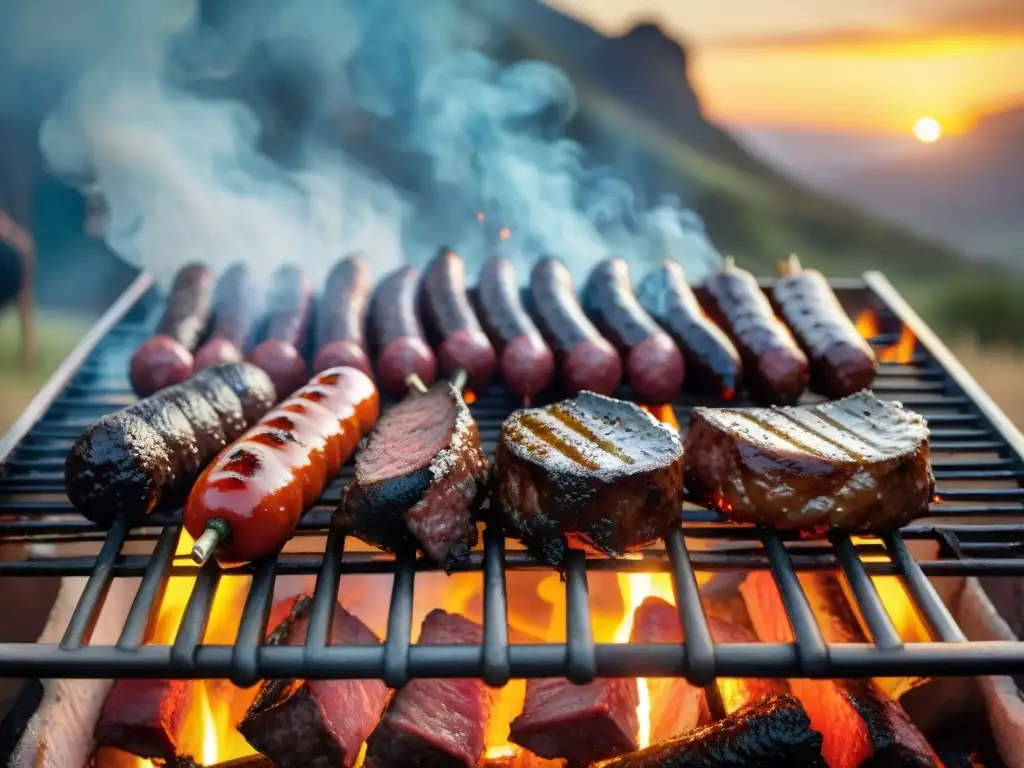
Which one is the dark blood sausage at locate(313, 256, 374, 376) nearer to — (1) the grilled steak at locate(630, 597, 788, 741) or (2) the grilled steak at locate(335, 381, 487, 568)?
(2) the grilled steak at locate(335, 381, 487, 568)

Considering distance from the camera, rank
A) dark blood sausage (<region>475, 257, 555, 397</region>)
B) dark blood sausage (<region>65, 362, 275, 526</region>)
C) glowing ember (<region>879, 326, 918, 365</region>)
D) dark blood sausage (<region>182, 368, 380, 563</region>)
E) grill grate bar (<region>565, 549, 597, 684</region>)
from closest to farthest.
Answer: grill grate bar (<region>565, 549, 597, 684</region>), dark blood sausage (<region>182, 368, 380, 563</region>), dark blood sausage (<region>65, 362, 275, 526</region>), dark blood sausage (<region>475, 257, 555, 397</region>), glowing ember (<region>879, 326, 918, 365</region>)

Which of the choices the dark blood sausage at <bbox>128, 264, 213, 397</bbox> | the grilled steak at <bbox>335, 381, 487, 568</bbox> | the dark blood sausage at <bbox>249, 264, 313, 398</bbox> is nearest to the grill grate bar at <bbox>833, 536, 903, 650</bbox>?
the grilled steak at <bbox>335, 381, 487, 568</bbox>

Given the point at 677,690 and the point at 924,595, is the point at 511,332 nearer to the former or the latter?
the point at 677,690

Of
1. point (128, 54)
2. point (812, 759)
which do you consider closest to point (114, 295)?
point (128, 54)

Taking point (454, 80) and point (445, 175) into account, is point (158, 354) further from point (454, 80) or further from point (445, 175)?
point (454, 80)

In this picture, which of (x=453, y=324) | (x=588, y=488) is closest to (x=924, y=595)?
(x=588, y=488)
